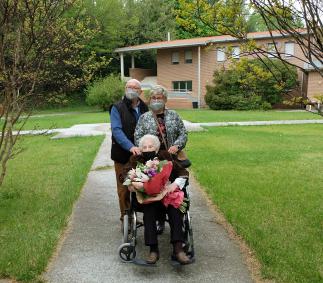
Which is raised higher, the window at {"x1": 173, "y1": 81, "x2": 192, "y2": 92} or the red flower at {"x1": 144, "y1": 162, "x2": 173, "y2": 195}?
the red flower at {"x1": 144, "y1": 162, "x2": 173, "y2": 195}

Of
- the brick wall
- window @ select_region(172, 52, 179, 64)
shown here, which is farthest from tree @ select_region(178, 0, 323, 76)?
the brick wall

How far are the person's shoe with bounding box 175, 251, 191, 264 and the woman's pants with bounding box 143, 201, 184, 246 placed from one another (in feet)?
0.44

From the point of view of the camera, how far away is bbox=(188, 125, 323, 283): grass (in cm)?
457

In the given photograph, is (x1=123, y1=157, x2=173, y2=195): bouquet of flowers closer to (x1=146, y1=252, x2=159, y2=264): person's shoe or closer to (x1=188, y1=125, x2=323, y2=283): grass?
(x1=146, y1=252, x2=159, y2=264): person's shoe

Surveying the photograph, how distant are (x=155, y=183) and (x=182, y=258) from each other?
761 millimetres

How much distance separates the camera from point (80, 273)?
13.8 ft

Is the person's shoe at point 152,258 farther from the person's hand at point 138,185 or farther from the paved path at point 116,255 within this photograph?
the person's hand at point 138,185

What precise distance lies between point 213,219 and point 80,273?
93.9 inches

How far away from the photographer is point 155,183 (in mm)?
4309

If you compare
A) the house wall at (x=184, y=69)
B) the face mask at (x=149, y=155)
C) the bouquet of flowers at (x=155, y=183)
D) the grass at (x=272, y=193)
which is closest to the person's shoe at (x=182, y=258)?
the bouquet of flowers at (x=155, y=183)

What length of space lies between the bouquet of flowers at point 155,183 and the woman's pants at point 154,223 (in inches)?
2.9

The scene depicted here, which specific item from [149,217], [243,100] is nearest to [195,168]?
[149,217]

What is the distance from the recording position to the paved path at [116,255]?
411cm

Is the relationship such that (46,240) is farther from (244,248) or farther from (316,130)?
(316,130)
